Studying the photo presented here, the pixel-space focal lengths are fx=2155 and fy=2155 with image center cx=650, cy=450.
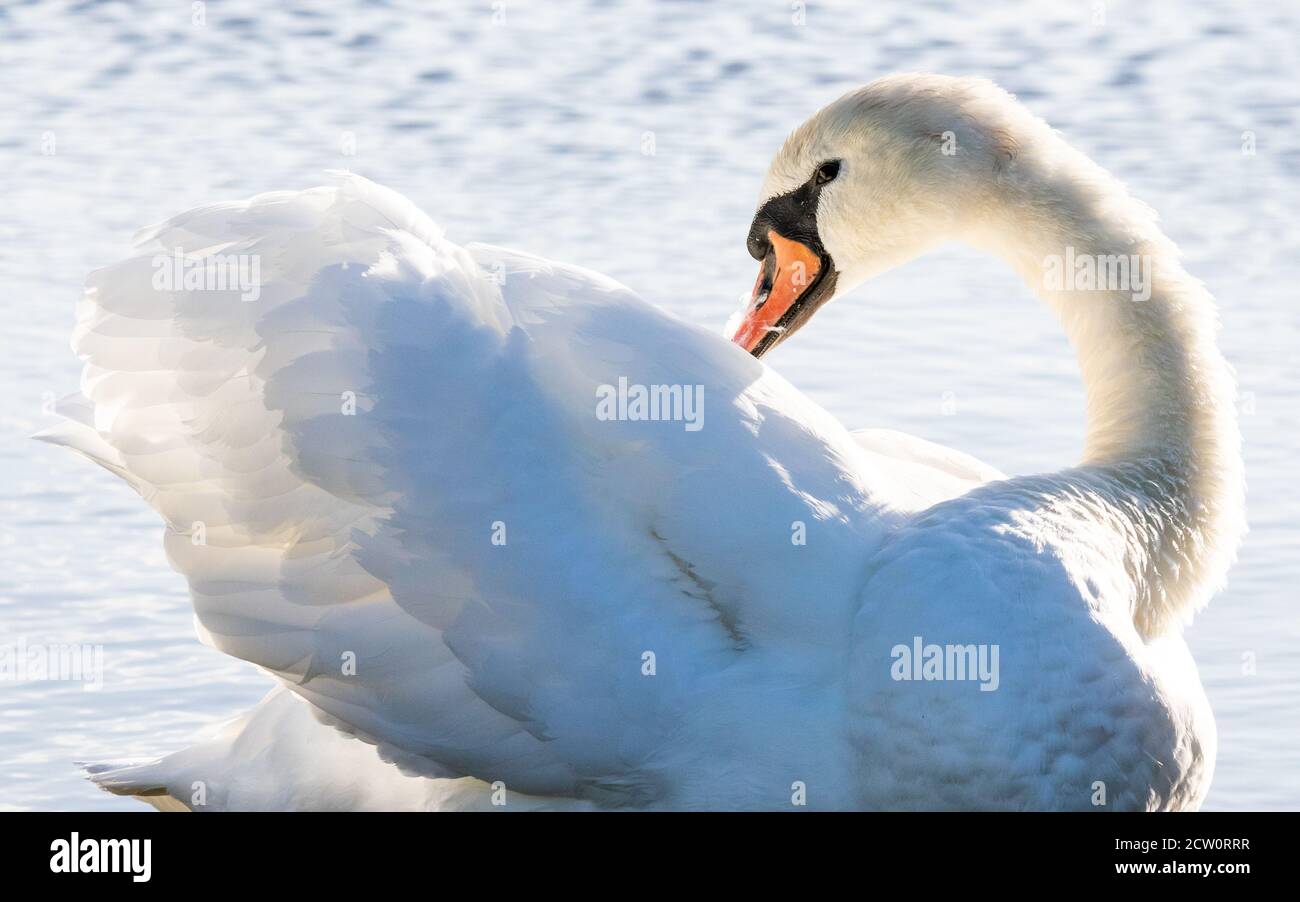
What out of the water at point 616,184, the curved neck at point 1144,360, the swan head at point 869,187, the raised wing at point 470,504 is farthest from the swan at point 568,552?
the water at point 616,184

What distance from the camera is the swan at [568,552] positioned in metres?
3.92

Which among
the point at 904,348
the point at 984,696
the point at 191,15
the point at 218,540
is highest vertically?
the point at 191,15

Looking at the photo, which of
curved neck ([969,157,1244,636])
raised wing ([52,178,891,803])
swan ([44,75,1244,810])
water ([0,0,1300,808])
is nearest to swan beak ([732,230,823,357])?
curved neck ([969,157,1244,636])

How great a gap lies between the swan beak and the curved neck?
519mm

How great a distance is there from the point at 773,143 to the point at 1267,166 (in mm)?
2275

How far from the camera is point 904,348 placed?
7.64 metres

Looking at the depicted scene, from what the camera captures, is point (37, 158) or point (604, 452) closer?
point (604, 452)

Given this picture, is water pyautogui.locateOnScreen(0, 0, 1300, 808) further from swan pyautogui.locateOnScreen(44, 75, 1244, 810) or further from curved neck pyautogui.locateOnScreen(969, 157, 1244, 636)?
swan pyautogui.locateOnScreen(44, 75, 1244, 810)

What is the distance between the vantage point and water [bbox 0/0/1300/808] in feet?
18.0

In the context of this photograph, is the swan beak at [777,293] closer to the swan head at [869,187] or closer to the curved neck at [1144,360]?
the swan head at [869,187]

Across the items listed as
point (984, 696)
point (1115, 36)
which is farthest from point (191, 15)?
point (984, 696)

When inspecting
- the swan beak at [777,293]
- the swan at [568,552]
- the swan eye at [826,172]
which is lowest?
the swan at [568,552]

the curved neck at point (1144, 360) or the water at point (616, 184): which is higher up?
the water at point (616, 184)
